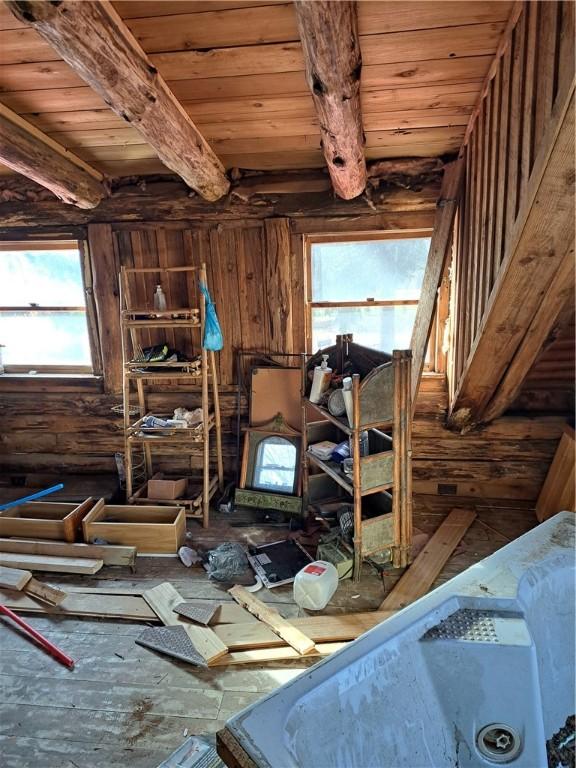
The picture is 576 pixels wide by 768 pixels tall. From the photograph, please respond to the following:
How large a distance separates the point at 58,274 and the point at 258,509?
2411mm

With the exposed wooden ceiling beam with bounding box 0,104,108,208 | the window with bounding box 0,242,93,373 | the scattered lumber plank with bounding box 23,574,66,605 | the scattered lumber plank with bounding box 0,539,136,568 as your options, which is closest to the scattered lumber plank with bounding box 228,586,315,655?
the scattered lumber plank with bounding box 0,539,136,568

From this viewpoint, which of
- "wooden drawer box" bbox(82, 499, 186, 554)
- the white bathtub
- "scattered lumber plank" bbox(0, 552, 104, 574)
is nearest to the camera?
the white bathtub

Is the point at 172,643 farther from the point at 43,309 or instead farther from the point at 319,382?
the point at 43,309

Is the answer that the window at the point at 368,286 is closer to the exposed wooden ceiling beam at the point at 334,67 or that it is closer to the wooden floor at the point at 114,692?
the exposed wooden ceiling beam at the point at 334,67

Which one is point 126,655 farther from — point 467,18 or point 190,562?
point 467,18

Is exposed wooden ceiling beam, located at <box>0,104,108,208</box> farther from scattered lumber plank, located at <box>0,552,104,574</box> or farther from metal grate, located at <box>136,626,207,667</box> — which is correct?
metal grate, located at <box>136,626,207,667</box>

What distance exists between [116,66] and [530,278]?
1806 mm

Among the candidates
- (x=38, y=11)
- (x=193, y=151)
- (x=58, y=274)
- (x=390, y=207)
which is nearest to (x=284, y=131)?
(x=193, y=151)

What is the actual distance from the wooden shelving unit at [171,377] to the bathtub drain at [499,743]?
2.20 m

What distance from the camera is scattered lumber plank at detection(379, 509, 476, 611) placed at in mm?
2382

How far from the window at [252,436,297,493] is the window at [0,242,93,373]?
1612mm

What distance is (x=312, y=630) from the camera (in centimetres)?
219

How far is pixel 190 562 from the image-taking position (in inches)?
108

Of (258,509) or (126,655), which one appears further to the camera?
(258,509)
